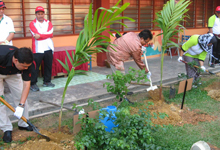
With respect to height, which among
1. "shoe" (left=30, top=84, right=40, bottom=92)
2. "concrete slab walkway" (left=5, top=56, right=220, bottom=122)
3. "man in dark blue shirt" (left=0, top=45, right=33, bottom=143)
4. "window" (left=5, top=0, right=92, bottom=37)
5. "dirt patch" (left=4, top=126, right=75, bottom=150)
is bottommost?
Answer: "dirt patch" (left=4, top=126, right=75, bottom=150)

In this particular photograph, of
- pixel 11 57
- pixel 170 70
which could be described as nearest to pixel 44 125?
pixel 11 57

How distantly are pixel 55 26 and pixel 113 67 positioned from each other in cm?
326

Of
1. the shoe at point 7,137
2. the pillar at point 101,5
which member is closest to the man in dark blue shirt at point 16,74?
the shoe at point 7,137

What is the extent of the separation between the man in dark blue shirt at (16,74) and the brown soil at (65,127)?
258 millimetres

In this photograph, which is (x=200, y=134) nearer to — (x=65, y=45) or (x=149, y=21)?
(x=65, y=45)

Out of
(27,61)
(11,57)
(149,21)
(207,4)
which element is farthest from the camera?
(207,4)

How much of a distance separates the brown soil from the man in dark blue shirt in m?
0.26

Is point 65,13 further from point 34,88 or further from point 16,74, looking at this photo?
point 16,74

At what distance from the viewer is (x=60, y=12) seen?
7.98 m

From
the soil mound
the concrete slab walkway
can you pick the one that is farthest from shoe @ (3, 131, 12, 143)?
the soil mound

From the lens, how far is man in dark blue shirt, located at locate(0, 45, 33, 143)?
3.11 meters

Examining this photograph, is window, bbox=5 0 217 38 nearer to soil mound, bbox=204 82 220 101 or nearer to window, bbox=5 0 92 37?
window, bbox=5 0 92 37

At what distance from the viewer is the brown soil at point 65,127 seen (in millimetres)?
3447

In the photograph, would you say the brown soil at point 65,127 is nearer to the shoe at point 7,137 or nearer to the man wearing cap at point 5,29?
the shoe at point 7,137
